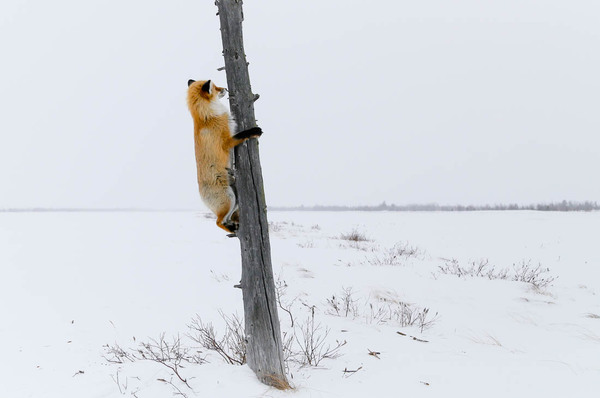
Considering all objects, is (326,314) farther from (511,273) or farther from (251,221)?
(511,273)

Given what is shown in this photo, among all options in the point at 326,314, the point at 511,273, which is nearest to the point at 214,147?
the point at 326,314

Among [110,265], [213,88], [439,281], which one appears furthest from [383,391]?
[110,265]

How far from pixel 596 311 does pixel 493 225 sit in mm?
12215

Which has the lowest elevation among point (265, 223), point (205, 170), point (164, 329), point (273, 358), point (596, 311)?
point (596, 311)

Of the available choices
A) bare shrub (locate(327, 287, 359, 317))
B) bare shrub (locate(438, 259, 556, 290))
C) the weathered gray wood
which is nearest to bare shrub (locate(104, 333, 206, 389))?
the weathered gray wood

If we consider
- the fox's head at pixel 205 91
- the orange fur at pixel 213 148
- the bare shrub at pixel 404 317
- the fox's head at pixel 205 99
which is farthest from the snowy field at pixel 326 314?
the fox's head at pixel 205 91

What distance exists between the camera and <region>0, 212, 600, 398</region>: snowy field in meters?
3.76

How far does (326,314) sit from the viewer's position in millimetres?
6473

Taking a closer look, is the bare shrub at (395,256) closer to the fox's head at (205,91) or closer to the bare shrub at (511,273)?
the bare shrub at (511,273)

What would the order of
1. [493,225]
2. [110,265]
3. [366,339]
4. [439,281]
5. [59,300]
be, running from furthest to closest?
[493,225] < [110,265] < [439,281] < [59,300] < [366,339]

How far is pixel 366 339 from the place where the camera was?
5.14 meters

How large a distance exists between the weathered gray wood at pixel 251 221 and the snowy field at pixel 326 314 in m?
0.33

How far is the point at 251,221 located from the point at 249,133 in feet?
2.77

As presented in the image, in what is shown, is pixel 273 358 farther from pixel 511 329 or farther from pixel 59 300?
pixel 59 300
